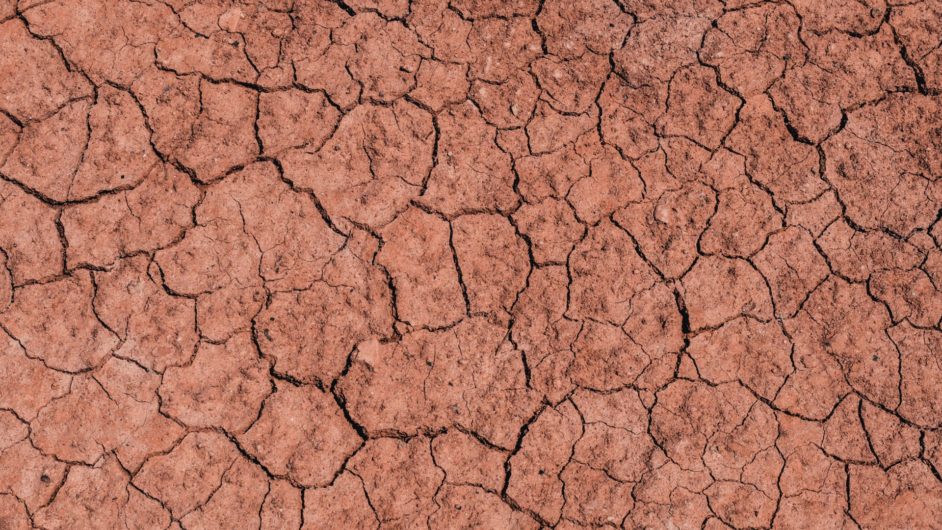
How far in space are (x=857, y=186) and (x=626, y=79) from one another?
3.09 feet

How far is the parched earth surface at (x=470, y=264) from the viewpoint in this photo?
2.67 m

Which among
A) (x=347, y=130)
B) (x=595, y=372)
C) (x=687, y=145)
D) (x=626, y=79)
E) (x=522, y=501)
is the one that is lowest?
(x=522, y=501)

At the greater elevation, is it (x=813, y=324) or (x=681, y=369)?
(x=813, y=324)

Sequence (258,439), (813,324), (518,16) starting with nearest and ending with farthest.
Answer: (258,439) → (813,324) → (518,16)

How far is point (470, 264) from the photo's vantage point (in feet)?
9.33

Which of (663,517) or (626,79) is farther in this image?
(626,79)

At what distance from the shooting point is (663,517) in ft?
8.84

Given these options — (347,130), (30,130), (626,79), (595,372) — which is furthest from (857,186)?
(30,130)

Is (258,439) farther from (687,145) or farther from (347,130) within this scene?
(687,145)

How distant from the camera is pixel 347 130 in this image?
291 centimetres

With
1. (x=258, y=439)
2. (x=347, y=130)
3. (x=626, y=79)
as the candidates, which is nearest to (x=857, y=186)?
(x=626, y=79)

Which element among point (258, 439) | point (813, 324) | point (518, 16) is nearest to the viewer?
point (258, 439)

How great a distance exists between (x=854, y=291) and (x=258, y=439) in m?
2.16

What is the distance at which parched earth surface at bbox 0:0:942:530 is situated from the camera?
8.75 feet
